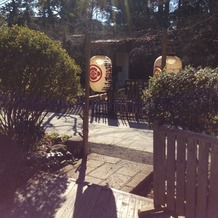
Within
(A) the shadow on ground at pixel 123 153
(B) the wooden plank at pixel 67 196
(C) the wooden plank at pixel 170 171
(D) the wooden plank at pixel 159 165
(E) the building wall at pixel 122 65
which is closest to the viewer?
(C) the wooden plank at pixel 170 171

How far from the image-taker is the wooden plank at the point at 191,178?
9.23 ft

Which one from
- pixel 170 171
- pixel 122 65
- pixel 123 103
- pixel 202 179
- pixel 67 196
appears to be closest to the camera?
pixel 202 179

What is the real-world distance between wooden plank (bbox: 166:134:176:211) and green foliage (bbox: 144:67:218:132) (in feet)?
0.81

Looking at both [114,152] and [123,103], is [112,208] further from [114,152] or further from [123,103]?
[123,103]

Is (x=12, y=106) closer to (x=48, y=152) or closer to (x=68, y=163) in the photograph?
(x=48, y=152)

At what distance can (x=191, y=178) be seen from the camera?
9.39 feet

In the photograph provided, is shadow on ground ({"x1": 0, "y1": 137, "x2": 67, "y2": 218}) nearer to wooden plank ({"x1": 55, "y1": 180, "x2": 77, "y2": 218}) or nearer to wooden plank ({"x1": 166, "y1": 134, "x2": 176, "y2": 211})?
wooden plank ({"x1": 55, "y1": 180, "x2": 77, "y2": 218})

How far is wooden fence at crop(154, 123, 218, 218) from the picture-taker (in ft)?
8.80

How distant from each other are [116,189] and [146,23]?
1761 centimetres

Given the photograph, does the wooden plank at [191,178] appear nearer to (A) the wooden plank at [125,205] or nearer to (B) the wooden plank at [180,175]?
(B) the wooden plank at [180,175]

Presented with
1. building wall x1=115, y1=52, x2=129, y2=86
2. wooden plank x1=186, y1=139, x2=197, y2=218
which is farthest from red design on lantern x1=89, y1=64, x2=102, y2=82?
building wall x1=115, y1=52, x2=129, y2=86

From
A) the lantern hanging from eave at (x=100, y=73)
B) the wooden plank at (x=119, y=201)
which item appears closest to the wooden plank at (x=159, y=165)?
the wooden plank at (x=119, y=201)

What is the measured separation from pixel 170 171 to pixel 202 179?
16.0 inches

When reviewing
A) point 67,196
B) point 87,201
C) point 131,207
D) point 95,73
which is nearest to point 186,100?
point 131,207
